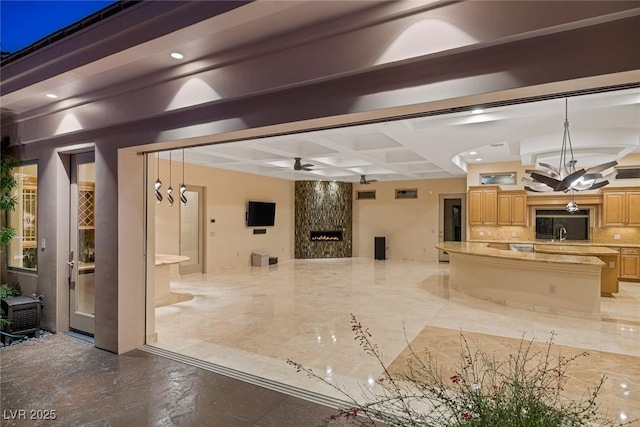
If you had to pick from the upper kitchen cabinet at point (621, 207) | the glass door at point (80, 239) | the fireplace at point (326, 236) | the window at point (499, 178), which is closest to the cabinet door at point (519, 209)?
the window at point (499, 178)

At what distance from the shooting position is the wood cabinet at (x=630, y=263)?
25.2ft

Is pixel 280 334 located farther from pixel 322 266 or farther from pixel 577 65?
pixel 322 266

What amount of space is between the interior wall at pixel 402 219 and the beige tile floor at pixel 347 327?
154 inches

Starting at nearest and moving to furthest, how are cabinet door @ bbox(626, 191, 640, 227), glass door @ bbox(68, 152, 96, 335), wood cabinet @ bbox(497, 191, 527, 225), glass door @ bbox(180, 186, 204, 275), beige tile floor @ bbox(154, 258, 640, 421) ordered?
beige tile floor @ bbox(154, 258, 640, 421), glass door @ bbox(68, 152, 96, 335), cabinet door @ bbox(626, 191, 640, 227), glass door @ bbox(180, 186, 204, 275), wood cabinet @ bbox(497, 191, 527, 225)

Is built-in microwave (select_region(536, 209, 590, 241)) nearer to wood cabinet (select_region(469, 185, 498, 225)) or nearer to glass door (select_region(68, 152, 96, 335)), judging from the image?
wood cabinet (select_region(469, 185, 498, 225))

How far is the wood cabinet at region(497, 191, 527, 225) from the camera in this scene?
896 cm

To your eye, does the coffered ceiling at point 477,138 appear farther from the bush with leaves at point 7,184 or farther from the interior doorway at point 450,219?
the interior doorway at point 450,219

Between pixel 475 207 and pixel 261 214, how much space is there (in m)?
6.20

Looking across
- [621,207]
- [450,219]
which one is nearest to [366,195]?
[450,219]

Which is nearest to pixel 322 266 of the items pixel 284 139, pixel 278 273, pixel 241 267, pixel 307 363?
pixel 278 273

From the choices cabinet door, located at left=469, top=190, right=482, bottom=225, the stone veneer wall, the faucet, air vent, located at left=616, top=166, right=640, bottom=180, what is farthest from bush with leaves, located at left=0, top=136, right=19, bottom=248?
air vent, located at left=616, top=166, right=640, bottom=180

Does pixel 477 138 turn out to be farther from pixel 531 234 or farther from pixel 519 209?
pixel 531 234

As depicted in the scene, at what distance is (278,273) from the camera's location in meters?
9.28

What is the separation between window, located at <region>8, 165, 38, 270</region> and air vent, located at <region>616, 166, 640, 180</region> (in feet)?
37.3
